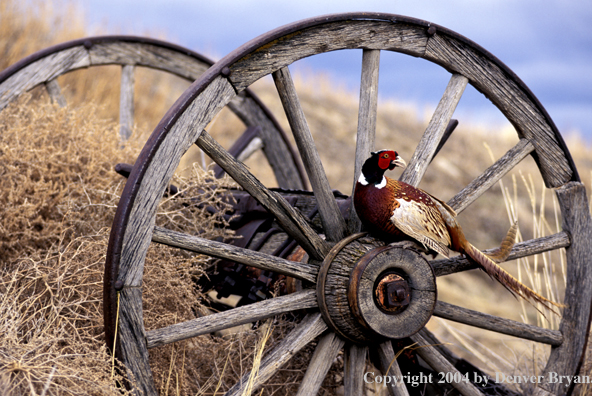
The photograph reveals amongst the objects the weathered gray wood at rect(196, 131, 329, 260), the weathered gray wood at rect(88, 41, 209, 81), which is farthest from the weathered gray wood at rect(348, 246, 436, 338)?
the weathered gray wood at rect(88, 41, 209, 81)

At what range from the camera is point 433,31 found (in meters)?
2.29

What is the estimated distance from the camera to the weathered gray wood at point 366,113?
227 centimetres

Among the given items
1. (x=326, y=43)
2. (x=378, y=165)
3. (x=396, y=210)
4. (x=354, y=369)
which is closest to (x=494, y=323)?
(x=354, y=369)

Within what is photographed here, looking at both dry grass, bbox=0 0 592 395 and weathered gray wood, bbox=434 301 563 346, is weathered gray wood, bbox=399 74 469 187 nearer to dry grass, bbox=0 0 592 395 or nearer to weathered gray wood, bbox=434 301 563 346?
weathered gray wood, bbox=434 301 563 346

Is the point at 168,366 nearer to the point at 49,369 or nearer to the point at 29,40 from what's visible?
the point at 49,369

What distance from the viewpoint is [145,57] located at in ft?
11.3

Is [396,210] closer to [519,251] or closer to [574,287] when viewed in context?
[519,251]

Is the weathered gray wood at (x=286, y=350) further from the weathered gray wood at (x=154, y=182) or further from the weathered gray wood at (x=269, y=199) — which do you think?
the weathered gray wood at (x=154, y=182)

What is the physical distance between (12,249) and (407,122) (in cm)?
1019

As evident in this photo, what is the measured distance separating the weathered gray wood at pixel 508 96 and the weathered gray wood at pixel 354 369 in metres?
1.27

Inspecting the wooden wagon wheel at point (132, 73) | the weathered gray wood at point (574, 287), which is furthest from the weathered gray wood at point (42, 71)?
the weathered gray wood at point (574, 287)

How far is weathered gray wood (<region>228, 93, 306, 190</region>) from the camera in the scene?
12.6 feet

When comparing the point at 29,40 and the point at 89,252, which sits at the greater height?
the point at 29,40

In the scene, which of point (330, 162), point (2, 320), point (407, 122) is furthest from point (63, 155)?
point (407, 122)
